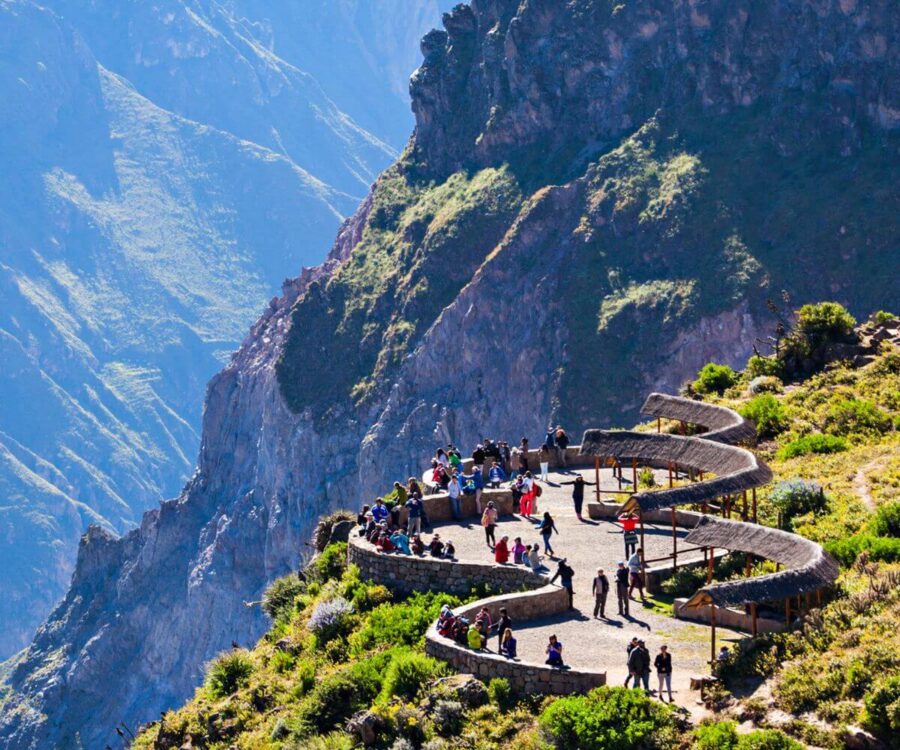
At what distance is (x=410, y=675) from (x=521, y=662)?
10.1 feet

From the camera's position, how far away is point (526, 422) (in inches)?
6196

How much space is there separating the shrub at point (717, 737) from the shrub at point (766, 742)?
187 millimetres

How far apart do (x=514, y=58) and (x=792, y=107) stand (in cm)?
3561

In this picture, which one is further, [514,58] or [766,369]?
[514,58]

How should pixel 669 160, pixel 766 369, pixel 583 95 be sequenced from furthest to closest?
1. pixel 583 95
2. pixel 669 160
3. pixel 766 369

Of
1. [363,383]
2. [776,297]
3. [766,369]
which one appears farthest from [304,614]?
[363,383]

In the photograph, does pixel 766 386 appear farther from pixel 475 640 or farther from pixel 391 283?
pixel 391 283

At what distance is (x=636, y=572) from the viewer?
1719 inches

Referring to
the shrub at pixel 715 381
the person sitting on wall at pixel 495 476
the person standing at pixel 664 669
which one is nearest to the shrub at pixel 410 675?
the person standing at pixel 664 669

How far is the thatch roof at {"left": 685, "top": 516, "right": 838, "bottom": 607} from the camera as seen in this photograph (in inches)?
1449

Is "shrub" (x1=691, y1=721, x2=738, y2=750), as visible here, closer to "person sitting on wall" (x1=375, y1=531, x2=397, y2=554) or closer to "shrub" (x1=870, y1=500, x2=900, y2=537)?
"shrub" (x1=870, y1=500, x2=900, y2=537)

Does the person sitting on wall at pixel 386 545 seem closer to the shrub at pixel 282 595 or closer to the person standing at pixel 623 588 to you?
the person standing at pixel 623 588

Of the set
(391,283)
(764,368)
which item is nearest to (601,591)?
(764,368)

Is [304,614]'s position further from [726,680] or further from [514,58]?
[514,58]
